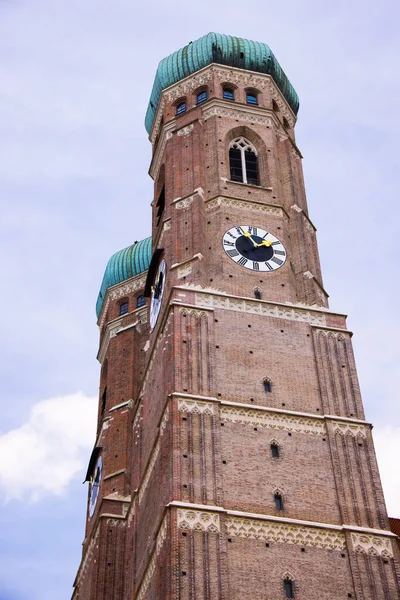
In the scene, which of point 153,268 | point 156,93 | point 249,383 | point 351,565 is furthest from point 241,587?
point 156,93

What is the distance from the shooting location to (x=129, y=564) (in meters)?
39.1

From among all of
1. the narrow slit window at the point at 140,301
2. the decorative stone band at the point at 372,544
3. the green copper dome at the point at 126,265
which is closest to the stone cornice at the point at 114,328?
the narrow slit window at the point at 140,301

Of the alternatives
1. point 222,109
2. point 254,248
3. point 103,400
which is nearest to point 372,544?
point 254,248

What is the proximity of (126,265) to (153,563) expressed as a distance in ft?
78.0

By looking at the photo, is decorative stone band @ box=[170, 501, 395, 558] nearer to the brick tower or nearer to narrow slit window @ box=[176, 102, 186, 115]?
the brick tower

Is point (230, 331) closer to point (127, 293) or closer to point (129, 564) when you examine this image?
point (129, 564)

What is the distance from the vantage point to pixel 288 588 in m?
32.8

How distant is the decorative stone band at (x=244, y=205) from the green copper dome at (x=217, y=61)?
341 inches

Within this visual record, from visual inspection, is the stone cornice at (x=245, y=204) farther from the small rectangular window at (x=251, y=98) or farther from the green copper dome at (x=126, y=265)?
the green copper dome at (x=126, y=265)

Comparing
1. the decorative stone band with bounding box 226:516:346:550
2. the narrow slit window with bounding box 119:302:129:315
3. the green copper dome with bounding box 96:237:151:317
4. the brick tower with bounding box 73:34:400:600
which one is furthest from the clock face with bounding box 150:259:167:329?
the green copper dome with bounding box 96:237:151:317

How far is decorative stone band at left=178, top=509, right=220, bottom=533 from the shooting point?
33.2 metres

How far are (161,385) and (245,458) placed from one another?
480 cm

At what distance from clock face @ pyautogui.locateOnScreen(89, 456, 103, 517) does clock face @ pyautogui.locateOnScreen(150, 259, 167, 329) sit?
7.80m

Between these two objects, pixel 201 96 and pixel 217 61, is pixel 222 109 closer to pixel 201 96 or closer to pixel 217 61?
pixel 201 96
